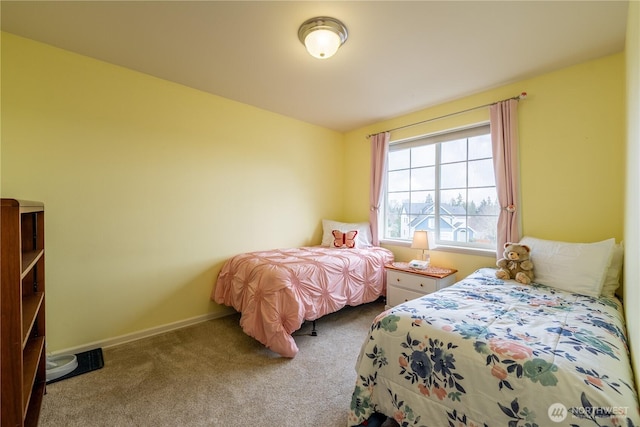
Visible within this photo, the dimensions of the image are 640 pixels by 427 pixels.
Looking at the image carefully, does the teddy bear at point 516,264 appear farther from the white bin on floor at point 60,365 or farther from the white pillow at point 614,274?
the white bin on floor at point 60,365

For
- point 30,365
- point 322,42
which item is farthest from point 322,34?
point 30,365

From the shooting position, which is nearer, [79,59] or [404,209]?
[79,59]

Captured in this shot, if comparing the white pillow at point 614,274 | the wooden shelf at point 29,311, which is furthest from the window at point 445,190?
the wooden shelf at point 29,311

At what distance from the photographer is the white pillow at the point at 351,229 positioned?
372cm

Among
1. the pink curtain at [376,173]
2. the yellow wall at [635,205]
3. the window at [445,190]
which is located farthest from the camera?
the pink curtain at [376,173]

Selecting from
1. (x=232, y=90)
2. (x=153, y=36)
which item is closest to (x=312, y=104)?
(x=232, y=90)

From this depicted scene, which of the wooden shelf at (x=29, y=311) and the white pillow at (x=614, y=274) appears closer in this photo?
the wooden shelf at (x=29, y=311)

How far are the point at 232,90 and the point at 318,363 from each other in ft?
8.90

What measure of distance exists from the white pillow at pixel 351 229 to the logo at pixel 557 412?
108 inches

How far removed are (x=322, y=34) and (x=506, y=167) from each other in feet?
6.80

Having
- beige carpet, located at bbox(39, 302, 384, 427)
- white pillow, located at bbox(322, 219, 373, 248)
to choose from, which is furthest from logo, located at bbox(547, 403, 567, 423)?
white pillow, located at bbox(322, 219, 373, 248)

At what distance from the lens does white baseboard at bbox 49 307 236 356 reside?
7.21 feet

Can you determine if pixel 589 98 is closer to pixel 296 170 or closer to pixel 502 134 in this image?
pixel 502 134

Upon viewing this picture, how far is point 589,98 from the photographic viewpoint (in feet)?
7.23
